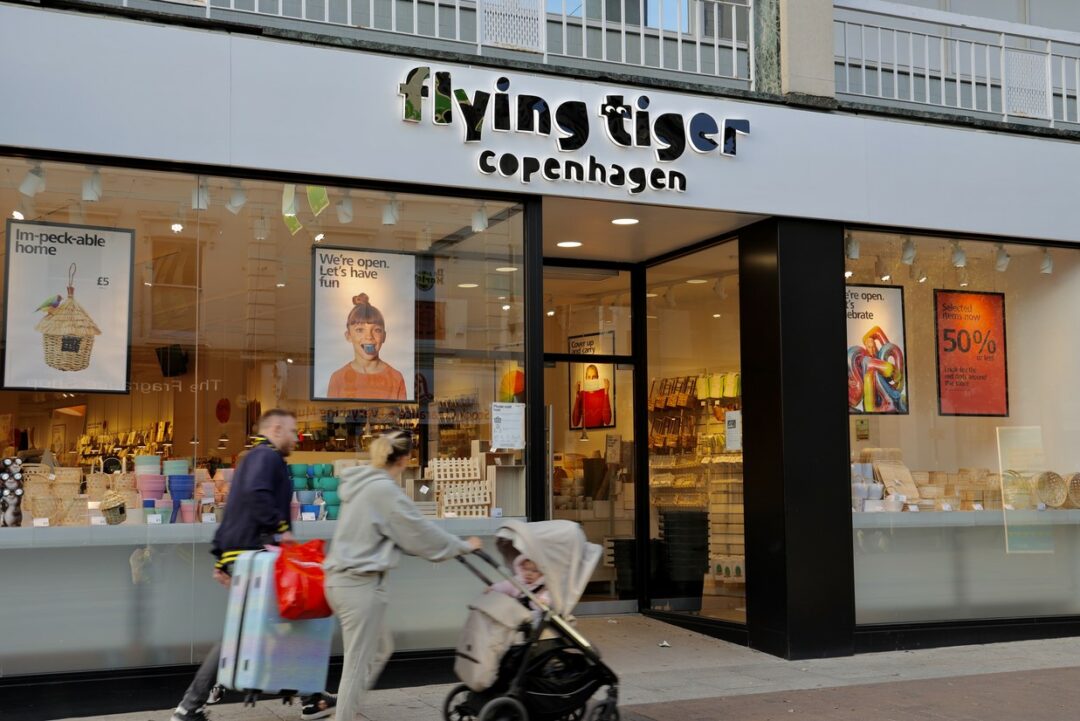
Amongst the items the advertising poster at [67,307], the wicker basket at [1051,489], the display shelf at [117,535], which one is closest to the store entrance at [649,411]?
the wicker basket at [1051,489]

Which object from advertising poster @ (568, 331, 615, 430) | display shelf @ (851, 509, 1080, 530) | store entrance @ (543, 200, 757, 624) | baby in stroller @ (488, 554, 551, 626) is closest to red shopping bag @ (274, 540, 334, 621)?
baby in stroller @ (488, 554, 551, 626)

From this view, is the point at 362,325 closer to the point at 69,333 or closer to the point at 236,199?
the point at 236,199

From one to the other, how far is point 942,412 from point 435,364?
524cm

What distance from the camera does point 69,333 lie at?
8172 mm

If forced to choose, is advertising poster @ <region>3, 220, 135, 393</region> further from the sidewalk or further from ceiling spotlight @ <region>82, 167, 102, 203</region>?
the sidewalk

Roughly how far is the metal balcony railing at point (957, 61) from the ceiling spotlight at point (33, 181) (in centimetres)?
753

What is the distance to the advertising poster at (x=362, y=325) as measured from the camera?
895 cm

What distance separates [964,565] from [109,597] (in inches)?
301

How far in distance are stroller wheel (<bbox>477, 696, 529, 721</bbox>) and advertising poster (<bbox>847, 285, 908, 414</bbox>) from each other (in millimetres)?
5475

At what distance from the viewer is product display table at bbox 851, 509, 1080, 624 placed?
416 inches

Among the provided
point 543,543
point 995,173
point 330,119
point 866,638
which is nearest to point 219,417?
point 330,119

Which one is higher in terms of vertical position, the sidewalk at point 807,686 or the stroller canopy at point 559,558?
the stroller canopy at point 559,558

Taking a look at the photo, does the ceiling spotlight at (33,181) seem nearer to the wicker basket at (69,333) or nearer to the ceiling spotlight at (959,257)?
the wicker basket at (69,333)

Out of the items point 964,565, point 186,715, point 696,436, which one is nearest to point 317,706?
point 186,715
